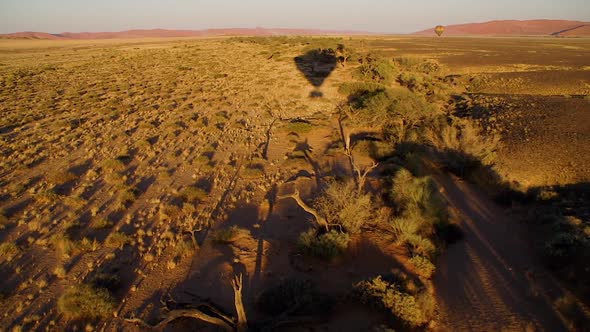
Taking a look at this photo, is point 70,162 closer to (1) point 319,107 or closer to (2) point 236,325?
(2) point 236,325

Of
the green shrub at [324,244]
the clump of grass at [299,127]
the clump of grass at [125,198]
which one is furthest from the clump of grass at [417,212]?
the clump of grass at [125,198]

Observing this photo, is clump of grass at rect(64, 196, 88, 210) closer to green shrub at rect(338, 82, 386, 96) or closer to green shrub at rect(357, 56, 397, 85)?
green shrub at rect(338, 82, 386, 96)

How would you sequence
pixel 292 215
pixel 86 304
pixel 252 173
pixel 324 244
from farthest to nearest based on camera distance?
pixel 252 173, pixel 292 215, pixel 324 244, pixel 86 304

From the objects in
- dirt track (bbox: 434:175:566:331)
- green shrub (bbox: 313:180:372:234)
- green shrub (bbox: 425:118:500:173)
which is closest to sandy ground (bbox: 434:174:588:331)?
dirt track (bbox: 434:175:566:331)

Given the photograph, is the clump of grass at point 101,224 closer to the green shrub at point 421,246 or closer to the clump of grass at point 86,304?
the clump of grass at point 86,304

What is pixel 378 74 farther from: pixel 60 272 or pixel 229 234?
pixel 60 272

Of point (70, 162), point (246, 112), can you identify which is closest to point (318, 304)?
point (70, 162)

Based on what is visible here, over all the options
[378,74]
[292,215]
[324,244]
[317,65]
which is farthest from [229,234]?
[317,65]
